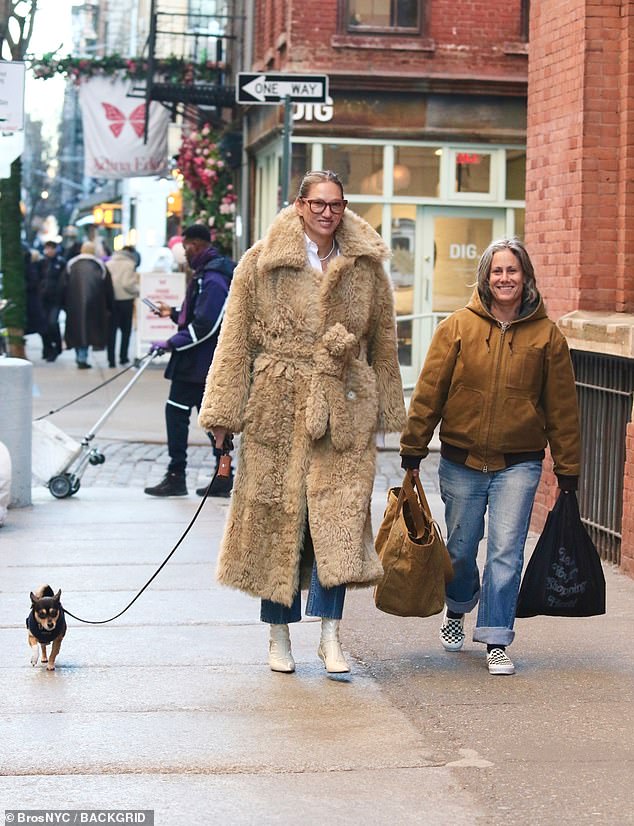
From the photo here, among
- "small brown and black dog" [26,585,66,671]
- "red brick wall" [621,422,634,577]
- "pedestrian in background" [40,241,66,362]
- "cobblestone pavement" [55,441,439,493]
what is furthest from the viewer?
"pedestrian in background" [40,241,66,362]

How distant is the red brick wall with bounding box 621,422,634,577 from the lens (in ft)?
29.0

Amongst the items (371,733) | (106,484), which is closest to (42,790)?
(371,733)

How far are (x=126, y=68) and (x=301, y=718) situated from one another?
22.7m

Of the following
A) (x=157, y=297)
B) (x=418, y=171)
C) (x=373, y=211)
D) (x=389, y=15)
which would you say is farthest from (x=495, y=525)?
(x=157, y=297)

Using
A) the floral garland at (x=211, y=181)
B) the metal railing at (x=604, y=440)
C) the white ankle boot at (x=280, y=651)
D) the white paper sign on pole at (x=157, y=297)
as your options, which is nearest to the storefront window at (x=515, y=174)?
the white paper sign on pole at (x=157, y=297)

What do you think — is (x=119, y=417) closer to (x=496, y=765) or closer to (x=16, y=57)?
(x=16, y=57)

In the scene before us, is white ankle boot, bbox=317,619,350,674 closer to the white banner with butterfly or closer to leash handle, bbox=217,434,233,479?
leash handle, bbox=217,434,233,479

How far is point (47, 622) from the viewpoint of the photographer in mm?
6512

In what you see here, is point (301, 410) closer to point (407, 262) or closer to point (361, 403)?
point (361, 403)

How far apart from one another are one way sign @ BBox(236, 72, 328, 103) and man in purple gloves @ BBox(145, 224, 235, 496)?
1596mm

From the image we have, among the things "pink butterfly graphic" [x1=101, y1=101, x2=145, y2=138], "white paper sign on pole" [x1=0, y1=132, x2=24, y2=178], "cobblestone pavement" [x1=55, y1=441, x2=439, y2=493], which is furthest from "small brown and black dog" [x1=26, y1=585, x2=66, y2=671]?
"pink butterfly graphic" [x1=101, y1=101, x2=145, y2=138]

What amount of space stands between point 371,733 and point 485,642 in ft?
3.63

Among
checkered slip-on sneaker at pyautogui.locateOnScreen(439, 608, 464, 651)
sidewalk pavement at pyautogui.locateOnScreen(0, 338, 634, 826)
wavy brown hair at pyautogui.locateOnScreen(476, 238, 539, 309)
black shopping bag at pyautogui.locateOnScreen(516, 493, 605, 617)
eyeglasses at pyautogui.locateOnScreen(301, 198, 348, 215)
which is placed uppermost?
eyeglasses at pyautogui.locateOnScreen(301, 198, 348, 215)

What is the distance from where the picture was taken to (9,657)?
6.93m
